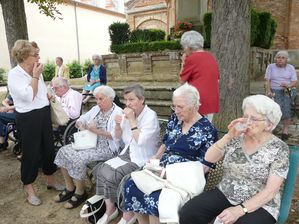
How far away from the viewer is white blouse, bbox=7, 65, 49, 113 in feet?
10.4

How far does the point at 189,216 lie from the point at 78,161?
1.52m

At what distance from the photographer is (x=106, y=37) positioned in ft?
93.8

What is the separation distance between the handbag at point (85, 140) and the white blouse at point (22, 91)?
0.55 metres

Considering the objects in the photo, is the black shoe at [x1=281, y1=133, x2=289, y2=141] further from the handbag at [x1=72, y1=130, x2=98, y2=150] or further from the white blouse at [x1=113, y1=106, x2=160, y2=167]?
the handbag at [x1=72, y1=130, x2=98, y2=150]

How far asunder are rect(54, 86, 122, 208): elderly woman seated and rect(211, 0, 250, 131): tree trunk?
210cm

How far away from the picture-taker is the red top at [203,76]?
135 inches

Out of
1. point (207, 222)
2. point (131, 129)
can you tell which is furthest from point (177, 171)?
point (131, 129)

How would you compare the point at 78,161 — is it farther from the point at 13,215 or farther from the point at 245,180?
the point at 245,180

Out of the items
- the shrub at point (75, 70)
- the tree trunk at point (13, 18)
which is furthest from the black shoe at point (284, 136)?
the shrub at point (75, 70)

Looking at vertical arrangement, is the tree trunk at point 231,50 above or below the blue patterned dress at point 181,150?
above

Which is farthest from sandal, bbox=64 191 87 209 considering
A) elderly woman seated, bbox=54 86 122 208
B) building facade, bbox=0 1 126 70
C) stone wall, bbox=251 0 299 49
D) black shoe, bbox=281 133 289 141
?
building facade, bbox=0 1 126 70

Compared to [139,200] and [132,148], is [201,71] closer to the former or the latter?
[132,148]

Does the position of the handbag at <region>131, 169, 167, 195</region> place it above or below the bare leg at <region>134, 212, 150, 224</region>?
above

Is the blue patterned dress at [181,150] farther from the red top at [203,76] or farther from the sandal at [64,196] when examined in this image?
the sandal at [64,196]
